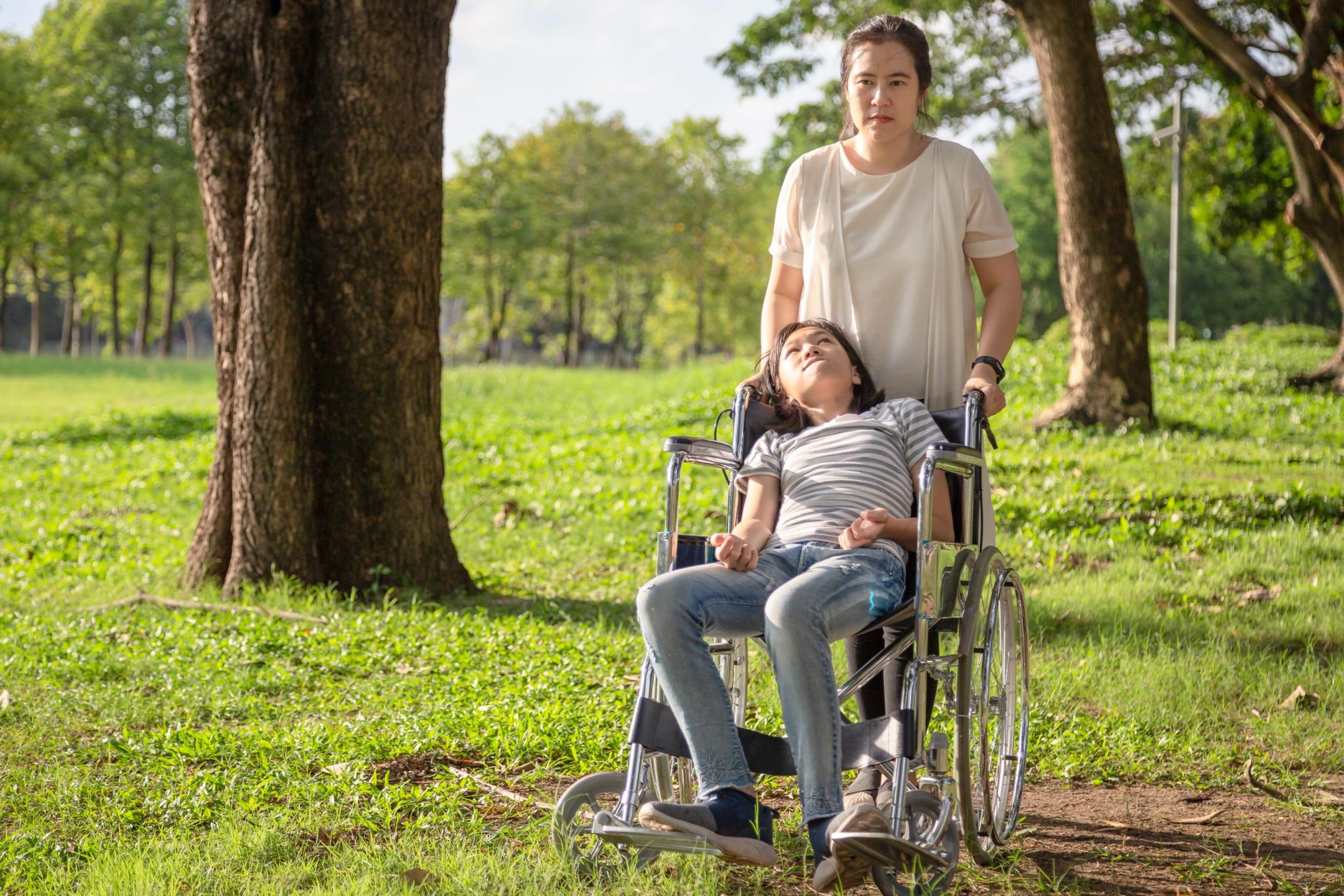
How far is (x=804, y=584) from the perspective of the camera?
3029mm

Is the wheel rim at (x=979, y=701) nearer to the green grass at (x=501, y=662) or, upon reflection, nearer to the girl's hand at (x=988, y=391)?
the girl's hand at (x=988, y=391)

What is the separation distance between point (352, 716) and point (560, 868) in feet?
6.30

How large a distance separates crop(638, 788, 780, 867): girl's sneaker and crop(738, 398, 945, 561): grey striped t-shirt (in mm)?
730

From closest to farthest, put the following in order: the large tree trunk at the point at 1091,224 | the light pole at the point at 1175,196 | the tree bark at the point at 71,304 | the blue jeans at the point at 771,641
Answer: the blue jeans at the point at 771,641, the large tree trunk at the point at 1091,224, the light pole at the point at 1175,196, the tree bark at the point at 71,304

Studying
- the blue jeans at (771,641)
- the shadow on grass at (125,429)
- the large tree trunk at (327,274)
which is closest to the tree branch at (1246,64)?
the large tree trunk at (327,274)

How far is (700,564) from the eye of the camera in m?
3.32

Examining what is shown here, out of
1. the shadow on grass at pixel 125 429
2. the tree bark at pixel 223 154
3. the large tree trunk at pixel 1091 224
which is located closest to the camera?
Answer: the tree bark at pixel 223 154

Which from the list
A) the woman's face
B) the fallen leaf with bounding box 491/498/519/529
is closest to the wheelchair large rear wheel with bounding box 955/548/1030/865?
the woman's face

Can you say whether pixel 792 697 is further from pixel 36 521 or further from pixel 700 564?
pixel 36 521

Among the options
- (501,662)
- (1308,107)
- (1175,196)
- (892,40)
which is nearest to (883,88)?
(892,40)

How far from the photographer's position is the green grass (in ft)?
11.6

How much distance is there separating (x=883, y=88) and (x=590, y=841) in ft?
7.23

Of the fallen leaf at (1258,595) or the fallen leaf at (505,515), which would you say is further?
the fallen leaf at (505,515)

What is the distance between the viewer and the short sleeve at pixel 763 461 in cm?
356
